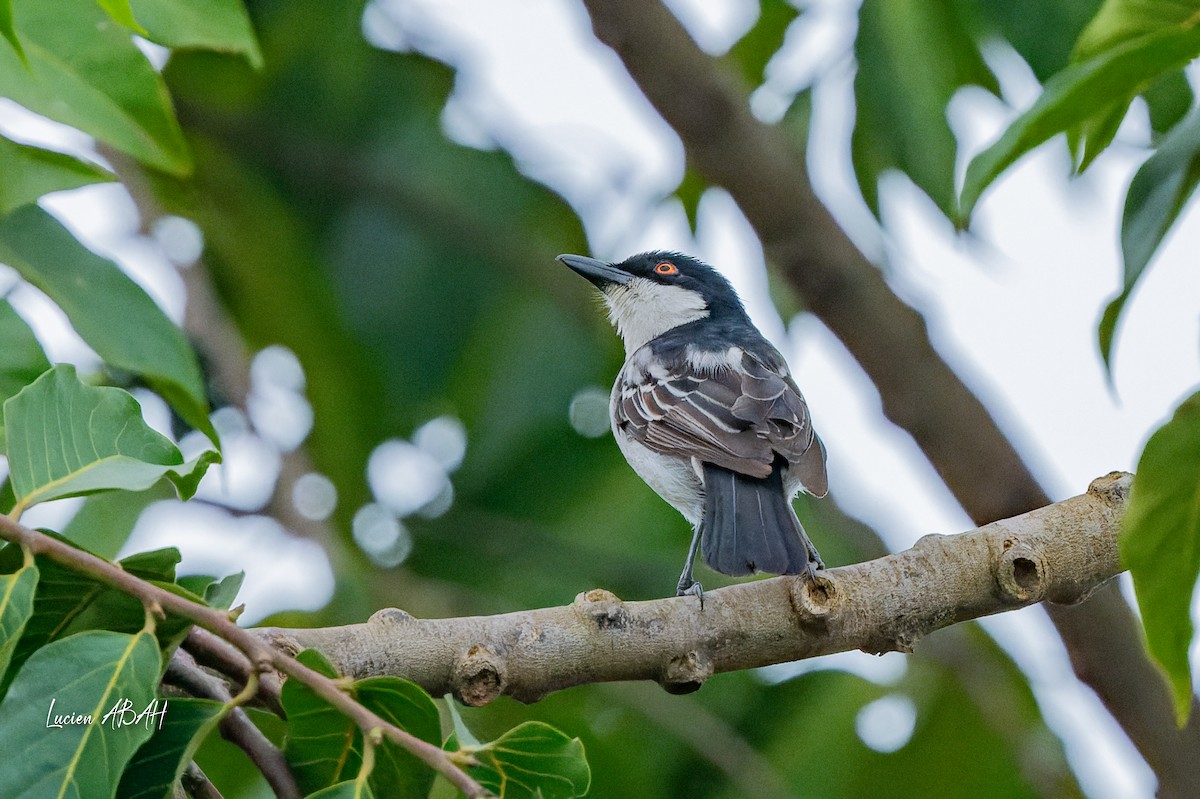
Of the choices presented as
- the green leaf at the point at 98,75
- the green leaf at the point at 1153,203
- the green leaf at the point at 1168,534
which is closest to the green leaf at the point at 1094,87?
the green leaf at the point at 1153,203

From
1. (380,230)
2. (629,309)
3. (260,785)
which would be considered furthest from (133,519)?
(629,309)

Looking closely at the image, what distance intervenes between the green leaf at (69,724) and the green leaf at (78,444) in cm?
24

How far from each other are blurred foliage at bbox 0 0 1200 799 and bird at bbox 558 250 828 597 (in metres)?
0.55

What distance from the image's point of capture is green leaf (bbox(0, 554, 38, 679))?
5.23 feet

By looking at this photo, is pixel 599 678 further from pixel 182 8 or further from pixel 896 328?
pixel 896 328

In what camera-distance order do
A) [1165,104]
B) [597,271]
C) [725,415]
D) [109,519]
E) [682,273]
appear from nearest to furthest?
1. [1165,104]
2. [725,415]
3. [109,519]
4. [597,271]
5. [682,273]

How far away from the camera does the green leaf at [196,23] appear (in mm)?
2484

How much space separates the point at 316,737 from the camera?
177cm

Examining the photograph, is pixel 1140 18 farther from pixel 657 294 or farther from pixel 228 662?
pixel 657 294

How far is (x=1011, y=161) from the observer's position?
6.77ft

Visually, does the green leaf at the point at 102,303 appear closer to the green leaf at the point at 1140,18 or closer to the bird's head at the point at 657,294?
the green leaf at the point at 1140,18

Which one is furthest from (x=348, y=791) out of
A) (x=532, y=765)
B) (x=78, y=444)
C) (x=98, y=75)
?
(x=98, y=75)

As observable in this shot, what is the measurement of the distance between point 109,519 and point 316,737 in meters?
2.77

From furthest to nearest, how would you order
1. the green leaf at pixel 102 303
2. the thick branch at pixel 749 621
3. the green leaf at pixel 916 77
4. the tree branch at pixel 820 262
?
the tree branch at pixel 820 262 → the green leaf at pixel 916 77 → the green leaf at pixel 102 303 → the thick branch at pixel 749 621
